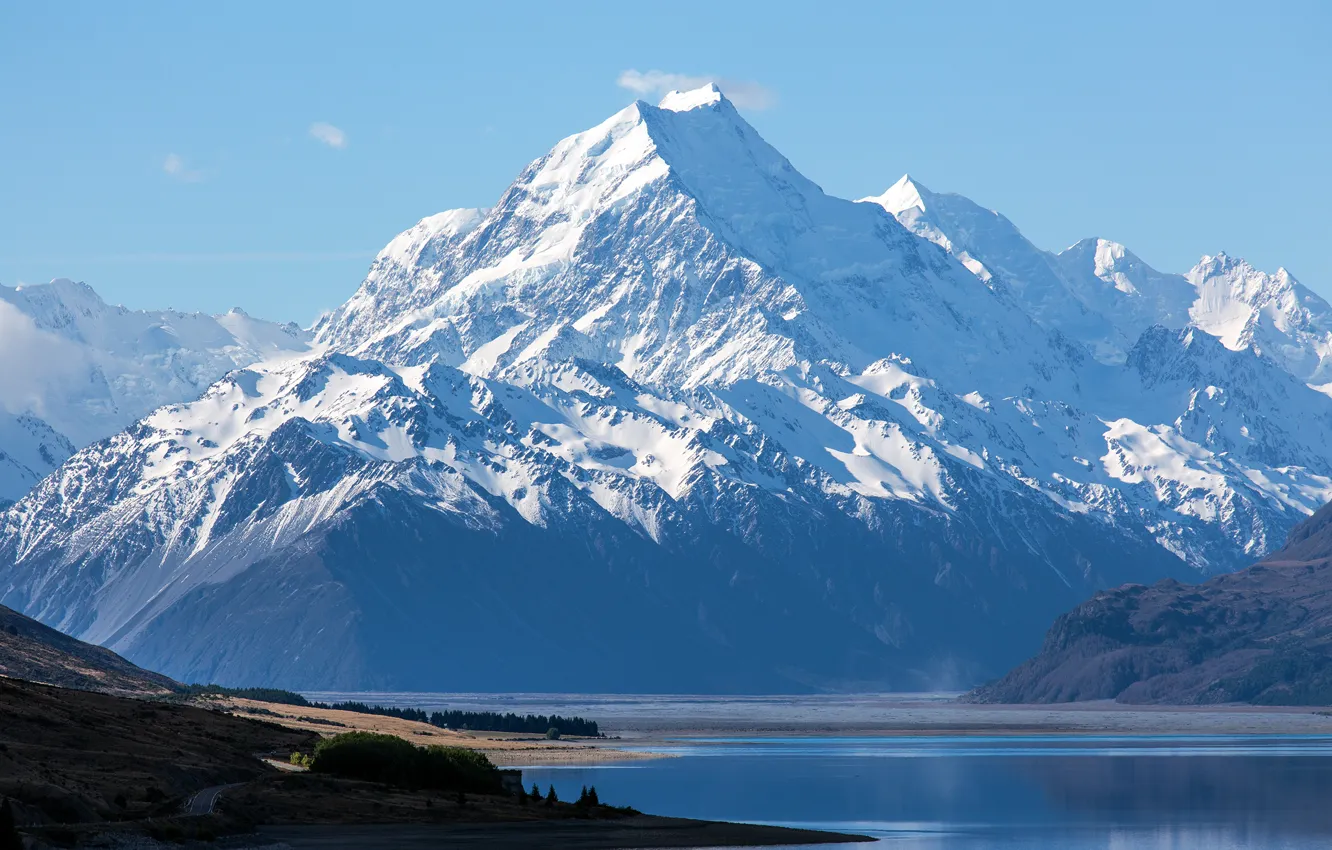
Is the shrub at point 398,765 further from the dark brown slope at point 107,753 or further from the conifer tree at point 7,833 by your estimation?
the conifer tree at point 7,833

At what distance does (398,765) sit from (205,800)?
2314 cm

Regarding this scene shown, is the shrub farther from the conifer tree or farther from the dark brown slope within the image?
the conifer tree

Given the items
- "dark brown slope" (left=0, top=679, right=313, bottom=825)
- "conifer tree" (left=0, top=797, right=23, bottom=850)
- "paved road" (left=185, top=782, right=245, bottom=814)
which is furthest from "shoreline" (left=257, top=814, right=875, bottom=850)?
"conifer tree" (left=0, top=797, right=23, bottom=850)

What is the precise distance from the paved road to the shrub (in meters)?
11.4

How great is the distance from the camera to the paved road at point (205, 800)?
122 metres

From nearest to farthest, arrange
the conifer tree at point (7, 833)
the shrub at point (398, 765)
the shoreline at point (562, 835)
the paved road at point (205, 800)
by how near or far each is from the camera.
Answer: the conifer tree at point (7, 833), the shoreline at point (562, 835), the paved road at point (205, 800), the shrub at point (398, 765)

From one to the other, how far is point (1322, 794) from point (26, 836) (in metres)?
118

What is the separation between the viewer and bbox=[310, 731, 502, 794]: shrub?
14788 cm

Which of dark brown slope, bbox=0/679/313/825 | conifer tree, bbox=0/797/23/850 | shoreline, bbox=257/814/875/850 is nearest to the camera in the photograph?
conifer tree, bbox=0/797/23/850

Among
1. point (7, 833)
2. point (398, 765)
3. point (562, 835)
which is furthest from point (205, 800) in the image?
point (7, 833)

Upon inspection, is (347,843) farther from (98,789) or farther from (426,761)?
(426,761)

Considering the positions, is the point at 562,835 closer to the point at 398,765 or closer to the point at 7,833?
the point at 398,765

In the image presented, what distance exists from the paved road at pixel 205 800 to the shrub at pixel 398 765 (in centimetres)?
1138

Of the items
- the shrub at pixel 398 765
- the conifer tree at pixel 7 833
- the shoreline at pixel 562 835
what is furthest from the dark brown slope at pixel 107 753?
the conifer tree at pixel 7 833
